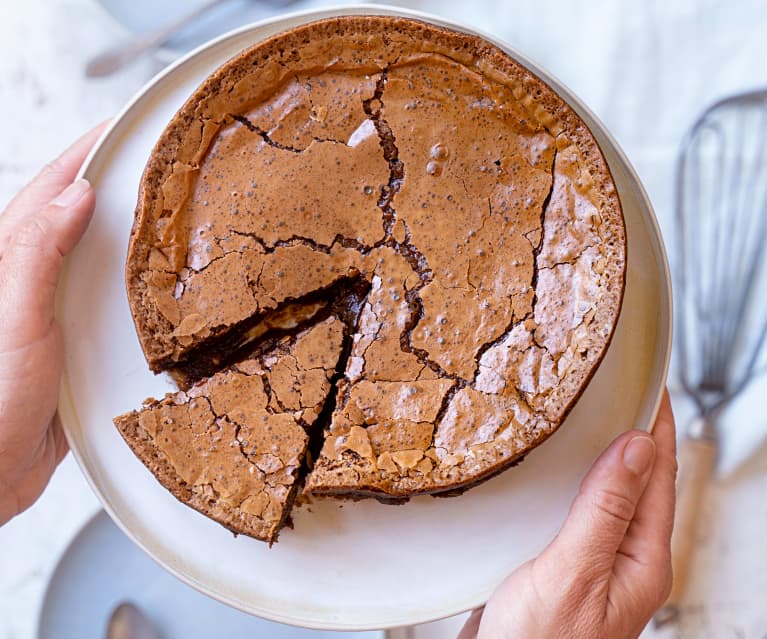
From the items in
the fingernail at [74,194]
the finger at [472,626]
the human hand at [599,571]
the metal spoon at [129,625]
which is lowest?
the metal spoon at [129,625]

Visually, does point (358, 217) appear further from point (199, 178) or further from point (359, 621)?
point (359, 621)

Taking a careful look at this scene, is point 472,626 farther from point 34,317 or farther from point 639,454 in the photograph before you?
point 34,317

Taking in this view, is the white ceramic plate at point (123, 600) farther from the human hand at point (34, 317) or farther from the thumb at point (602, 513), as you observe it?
the thumb at point (602, 513)

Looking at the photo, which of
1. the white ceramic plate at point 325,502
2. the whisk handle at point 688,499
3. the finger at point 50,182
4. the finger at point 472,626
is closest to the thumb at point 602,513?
the white ceramic plate at point 325,502

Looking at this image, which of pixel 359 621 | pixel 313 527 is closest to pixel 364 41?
pixel 313 527

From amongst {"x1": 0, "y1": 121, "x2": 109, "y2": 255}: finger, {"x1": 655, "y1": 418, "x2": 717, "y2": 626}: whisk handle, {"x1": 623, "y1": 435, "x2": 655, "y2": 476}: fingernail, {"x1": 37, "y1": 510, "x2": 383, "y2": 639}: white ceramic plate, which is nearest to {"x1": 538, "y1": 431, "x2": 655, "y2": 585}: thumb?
{"x1": 623, "y1": 435, "x2": 655, "y2": 476}: fingernail

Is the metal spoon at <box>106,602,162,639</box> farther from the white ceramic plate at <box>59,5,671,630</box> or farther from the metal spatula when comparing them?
the metal spatula
